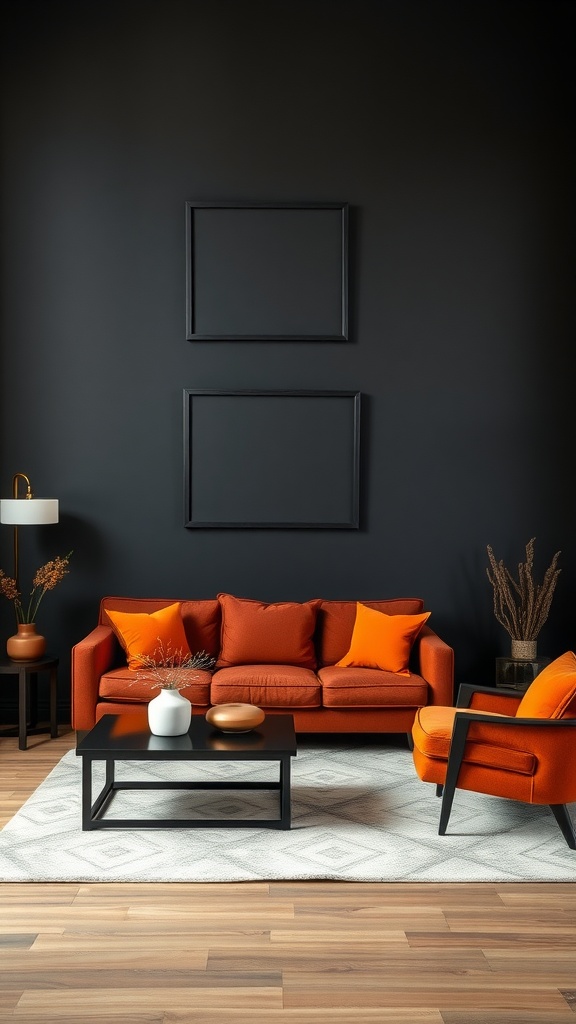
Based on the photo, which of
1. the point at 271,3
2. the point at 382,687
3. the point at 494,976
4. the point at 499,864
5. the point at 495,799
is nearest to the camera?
the point at 494,976

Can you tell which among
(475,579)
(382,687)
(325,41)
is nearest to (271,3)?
(325,41)

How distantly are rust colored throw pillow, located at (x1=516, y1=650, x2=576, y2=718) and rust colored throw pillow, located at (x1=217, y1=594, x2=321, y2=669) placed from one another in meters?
1.77

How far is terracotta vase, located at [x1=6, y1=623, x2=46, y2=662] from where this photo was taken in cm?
578

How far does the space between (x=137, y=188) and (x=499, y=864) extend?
4680 millimetres

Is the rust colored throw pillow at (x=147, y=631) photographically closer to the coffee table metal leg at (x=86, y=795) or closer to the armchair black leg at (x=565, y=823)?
the coffee table metal leg at (x=86, y=795)

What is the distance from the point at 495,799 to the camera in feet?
15.2

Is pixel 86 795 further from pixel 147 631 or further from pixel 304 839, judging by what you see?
pixel 147 631

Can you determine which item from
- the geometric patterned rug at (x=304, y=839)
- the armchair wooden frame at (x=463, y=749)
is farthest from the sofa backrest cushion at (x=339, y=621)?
the armchair wooden frame at (x=463, y=749)

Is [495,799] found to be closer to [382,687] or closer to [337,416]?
[382,687]

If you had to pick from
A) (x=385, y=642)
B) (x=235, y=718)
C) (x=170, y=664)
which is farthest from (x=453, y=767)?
(x=170, y=664)

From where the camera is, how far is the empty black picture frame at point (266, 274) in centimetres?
623

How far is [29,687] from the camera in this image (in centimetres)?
625

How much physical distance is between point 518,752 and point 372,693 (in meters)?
1.39

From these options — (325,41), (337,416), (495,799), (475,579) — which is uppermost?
(325,41)
